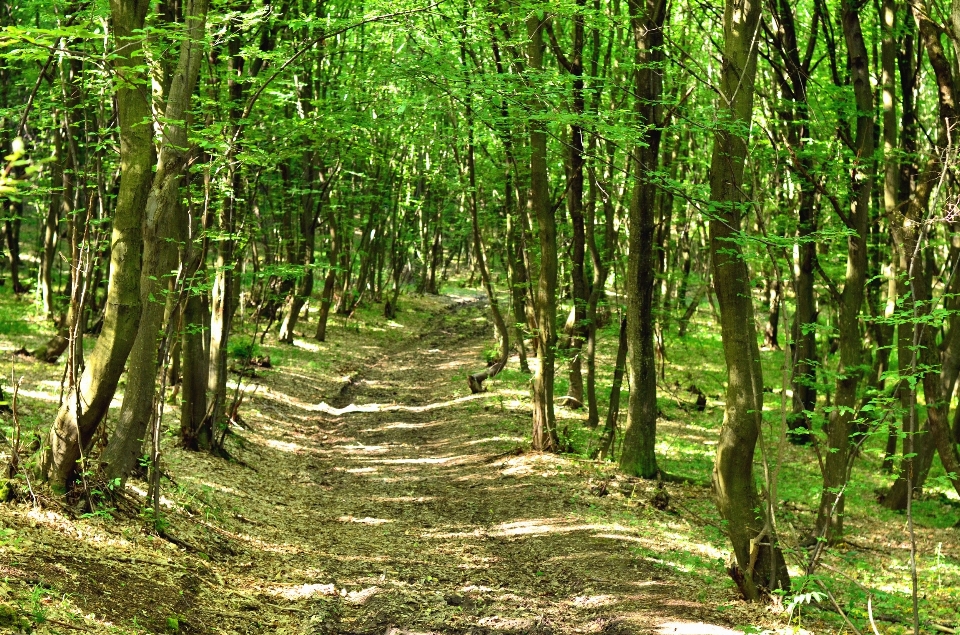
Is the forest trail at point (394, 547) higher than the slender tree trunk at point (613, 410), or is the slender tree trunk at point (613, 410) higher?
the slender tree trunk at point (613, 410)

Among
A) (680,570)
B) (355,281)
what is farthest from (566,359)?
(355,281)

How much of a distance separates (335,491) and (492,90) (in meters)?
5.42

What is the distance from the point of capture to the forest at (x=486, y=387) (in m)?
5.82

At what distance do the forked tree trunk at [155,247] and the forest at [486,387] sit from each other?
3cm

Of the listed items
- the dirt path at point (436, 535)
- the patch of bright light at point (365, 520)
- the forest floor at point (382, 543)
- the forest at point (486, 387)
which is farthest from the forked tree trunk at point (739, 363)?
the patch of bright light at point (365, 520)

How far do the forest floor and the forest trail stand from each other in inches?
1.0

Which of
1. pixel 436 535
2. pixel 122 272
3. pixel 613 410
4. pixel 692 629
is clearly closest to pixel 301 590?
pixel 436 535

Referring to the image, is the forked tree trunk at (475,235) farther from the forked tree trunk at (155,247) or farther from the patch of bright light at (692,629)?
the patch of bright light at (692,629)

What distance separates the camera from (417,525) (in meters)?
8.77

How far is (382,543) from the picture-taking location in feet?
26.5

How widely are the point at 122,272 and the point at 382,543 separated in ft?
12.8

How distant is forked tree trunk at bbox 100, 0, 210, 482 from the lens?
5910mm

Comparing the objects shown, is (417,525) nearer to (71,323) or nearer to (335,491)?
(335,491)

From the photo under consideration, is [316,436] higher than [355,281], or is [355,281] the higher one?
[355,281]
